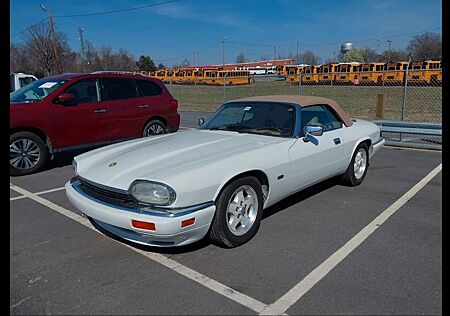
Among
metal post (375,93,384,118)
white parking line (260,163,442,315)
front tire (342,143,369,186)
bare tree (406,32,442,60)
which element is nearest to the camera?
white parking line (260,163,442,315)

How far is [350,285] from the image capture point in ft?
8.75

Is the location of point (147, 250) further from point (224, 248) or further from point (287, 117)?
point (287, 117)

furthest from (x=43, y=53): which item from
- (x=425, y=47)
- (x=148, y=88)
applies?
(x=425, y=47)

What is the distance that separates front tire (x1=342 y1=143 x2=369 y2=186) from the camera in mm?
4965

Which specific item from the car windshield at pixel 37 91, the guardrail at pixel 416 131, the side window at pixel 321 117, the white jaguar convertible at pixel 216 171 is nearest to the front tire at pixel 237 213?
the white jaguar convertible at pixel 216 171

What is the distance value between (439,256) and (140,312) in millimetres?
2642

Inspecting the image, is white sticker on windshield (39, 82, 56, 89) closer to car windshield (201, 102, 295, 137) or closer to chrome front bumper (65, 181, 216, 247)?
car windshield (201, 102, 295, 137)

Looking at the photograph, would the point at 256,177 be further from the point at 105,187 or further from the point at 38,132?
the point at 38,132

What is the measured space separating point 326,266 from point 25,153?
214 inches

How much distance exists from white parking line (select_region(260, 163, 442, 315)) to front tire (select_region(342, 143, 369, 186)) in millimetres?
695

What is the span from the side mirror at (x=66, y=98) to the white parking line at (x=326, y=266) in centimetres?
529

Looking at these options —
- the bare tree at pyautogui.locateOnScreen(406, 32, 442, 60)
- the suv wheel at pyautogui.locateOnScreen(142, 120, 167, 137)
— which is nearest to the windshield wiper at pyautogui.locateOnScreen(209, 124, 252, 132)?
the suv wheel at pyautogui.locateOnScreen(142, 120, 167, 137)

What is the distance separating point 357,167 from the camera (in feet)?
16.9

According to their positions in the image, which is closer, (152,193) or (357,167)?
(152,193)
